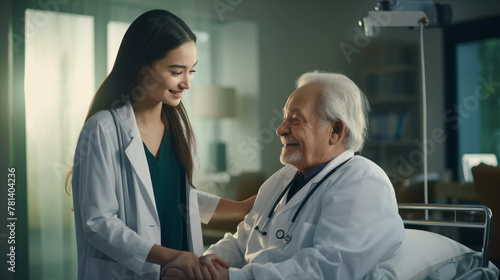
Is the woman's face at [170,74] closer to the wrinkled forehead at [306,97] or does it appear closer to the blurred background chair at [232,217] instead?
the wrinkled forehead at [306,97]

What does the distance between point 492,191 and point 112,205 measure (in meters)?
2.34

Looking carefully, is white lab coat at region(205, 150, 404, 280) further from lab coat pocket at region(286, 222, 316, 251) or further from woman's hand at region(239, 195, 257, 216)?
woman's hand at region(239, 195, 257, 216)

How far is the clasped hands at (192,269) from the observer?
3.92ft

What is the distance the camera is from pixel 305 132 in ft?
4.97

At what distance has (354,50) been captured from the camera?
5.07m

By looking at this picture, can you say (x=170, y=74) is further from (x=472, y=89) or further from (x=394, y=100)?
(x=472, y=89)

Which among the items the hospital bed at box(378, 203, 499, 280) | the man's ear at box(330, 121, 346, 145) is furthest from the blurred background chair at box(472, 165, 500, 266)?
the man's ear at box(330, 121, 346, 145)

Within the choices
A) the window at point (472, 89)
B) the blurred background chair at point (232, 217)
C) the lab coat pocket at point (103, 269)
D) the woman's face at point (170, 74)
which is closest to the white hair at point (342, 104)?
the woman's face at point (170, 74)

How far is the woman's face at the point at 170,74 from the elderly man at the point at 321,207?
387mm

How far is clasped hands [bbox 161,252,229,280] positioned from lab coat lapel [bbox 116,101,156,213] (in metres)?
0.17

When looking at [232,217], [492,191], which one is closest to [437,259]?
[492,191]

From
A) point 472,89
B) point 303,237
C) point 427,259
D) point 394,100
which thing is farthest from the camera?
point 394,100

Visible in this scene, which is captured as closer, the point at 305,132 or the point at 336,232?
the point at 336,232

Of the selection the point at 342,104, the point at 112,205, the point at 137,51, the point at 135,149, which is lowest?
the point at 112,205
